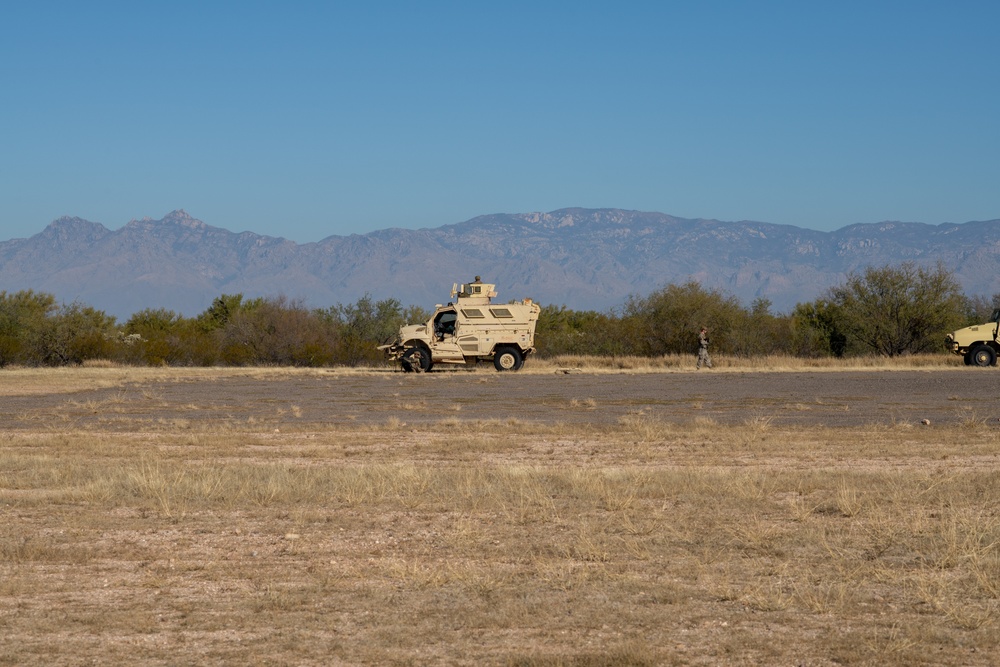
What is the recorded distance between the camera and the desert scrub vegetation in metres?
6.85

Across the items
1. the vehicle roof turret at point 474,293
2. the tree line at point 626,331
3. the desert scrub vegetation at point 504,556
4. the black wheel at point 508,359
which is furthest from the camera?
the tree line at point 626,331

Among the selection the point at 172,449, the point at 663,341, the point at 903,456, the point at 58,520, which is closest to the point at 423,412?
the point at 172,449

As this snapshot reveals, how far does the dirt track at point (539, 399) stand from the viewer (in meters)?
22.2

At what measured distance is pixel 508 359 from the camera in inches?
1550

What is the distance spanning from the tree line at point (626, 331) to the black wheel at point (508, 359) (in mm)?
12507

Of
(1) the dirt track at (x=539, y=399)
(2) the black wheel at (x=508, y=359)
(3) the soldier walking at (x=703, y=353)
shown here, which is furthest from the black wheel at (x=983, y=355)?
(2) the black wheel at (x=508, y=359)

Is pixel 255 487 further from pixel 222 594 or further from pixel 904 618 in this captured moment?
pixel 904 618

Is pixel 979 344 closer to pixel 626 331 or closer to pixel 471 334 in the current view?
pixel 626 331

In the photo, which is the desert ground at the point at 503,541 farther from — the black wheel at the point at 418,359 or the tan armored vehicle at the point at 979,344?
the tan armored vehicle at the point at 979,344

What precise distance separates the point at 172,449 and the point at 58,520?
19.0 feet

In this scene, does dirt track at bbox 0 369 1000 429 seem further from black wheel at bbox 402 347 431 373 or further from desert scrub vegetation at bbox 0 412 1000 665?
desert scrub vegetation at bbox 0 412 1000 665

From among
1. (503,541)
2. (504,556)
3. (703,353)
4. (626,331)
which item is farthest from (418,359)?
(504,556)

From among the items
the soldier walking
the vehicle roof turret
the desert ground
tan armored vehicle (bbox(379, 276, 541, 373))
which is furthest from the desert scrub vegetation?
the soldier walking

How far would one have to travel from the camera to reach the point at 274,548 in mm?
9719
